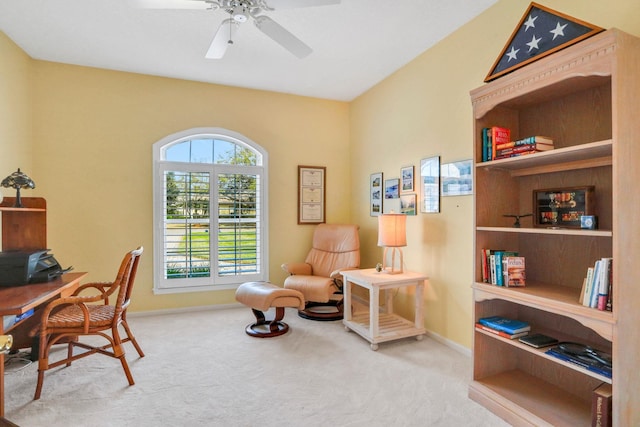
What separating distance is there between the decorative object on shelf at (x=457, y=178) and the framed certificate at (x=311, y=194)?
198 cm

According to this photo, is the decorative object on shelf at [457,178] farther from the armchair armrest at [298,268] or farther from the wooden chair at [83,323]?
the wooden chair at [83,323]

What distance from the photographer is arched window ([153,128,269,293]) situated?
3.96 m

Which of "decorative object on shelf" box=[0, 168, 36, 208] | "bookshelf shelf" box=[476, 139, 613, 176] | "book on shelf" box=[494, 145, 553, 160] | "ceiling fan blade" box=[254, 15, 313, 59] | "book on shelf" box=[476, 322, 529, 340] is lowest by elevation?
"book on shelf" box=[476, 322, 529, 340]

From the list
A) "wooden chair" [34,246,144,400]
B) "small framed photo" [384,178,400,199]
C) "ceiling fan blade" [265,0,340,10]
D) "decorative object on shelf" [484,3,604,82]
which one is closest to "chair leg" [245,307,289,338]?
"wooden chair" [34,246,144,400]

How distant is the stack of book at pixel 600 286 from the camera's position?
1.53m

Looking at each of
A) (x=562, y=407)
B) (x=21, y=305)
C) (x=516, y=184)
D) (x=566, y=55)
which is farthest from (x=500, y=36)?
(x=21, y=305)

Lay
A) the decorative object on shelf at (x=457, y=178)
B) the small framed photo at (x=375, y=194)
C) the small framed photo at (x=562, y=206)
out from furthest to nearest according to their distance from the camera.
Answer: the small framed photo at (x=375, y=194) < the decorative object on shelf at (x=457, y=178) < the small framed photo at (x=562, y=206)

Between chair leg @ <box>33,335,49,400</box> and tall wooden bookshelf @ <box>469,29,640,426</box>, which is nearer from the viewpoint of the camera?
tall wooden bookshelf @ <box>469,29,640,426</box>

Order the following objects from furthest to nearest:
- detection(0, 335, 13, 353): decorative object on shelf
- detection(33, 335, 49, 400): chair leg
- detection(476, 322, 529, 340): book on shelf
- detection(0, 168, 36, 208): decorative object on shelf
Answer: detection(0, 168, 36, 208): decorative object on shelf → detection(33, 335, 49, 400): chair leg → detection(476, 322, 529, 340): book on shelf → detection(0, 335, 13, 353): decorative object on shelf

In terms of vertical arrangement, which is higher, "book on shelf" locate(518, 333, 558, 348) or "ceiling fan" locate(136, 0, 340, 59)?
"ceiling fan" locate(136, 0, 340, 59)

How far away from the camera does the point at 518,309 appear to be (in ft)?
7.61

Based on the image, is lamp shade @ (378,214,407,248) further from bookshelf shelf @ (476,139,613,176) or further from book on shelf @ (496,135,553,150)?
book on shelf @ (496,135,553,150)

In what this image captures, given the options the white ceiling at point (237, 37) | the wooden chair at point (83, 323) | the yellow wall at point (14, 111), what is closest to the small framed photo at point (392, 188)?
the white ceiling at point (237, 37)

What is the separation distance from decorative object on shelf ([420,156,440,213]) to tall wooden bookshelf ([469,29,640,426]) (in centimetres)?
87
